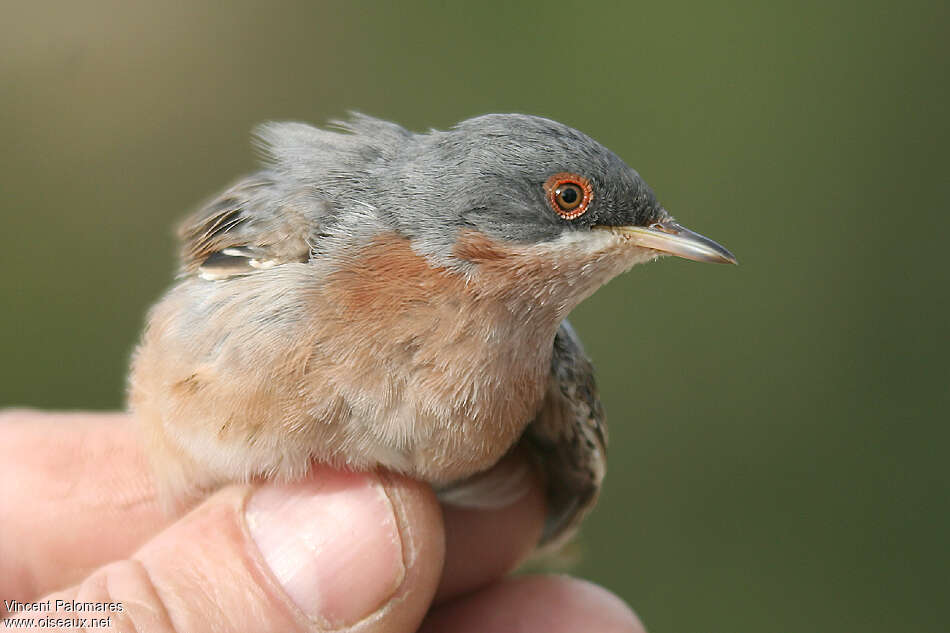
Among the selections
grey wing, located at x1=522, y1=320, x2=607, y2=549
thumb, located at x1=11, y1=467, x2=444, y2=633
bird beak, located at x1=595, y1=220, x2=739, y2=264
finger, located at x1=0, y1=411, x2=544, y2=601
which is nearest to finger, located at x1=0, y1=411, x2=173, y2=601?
finger, located at x1=0, y1=411, x2=544, y2=601

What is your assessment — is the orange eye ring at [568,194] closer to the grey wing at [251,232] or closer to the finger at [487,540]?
the grey wing at [251,232]

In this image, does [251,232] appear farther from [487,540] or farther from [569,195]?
[487,540]

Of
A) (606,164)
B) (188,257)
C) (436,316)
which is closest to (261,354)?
(436,316)

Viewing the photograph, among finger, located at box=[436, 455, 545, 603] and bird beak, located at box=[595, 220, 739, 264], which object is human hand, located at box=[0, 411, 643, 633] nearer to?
finger, located at box=[436, 455, 545, 603]

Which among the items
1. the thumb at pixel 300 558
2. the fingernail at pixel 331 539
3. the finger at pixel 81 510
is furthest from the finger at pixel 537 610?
the fingernail at pixel 331 539

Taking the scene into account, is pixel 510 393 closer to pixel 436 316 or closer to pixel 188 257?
pixel 436 316

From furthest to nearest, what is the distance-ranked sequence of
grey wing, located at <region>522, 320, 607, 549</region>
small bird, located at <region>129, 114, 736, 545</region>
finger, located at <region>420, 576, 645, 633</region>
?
finger, located at <region>420, 576, 645, 633</region>, grey wing, located at <region>522, 320, 607, 549</region>, small bird, located at <region>129, 114, 736, 545</region>
